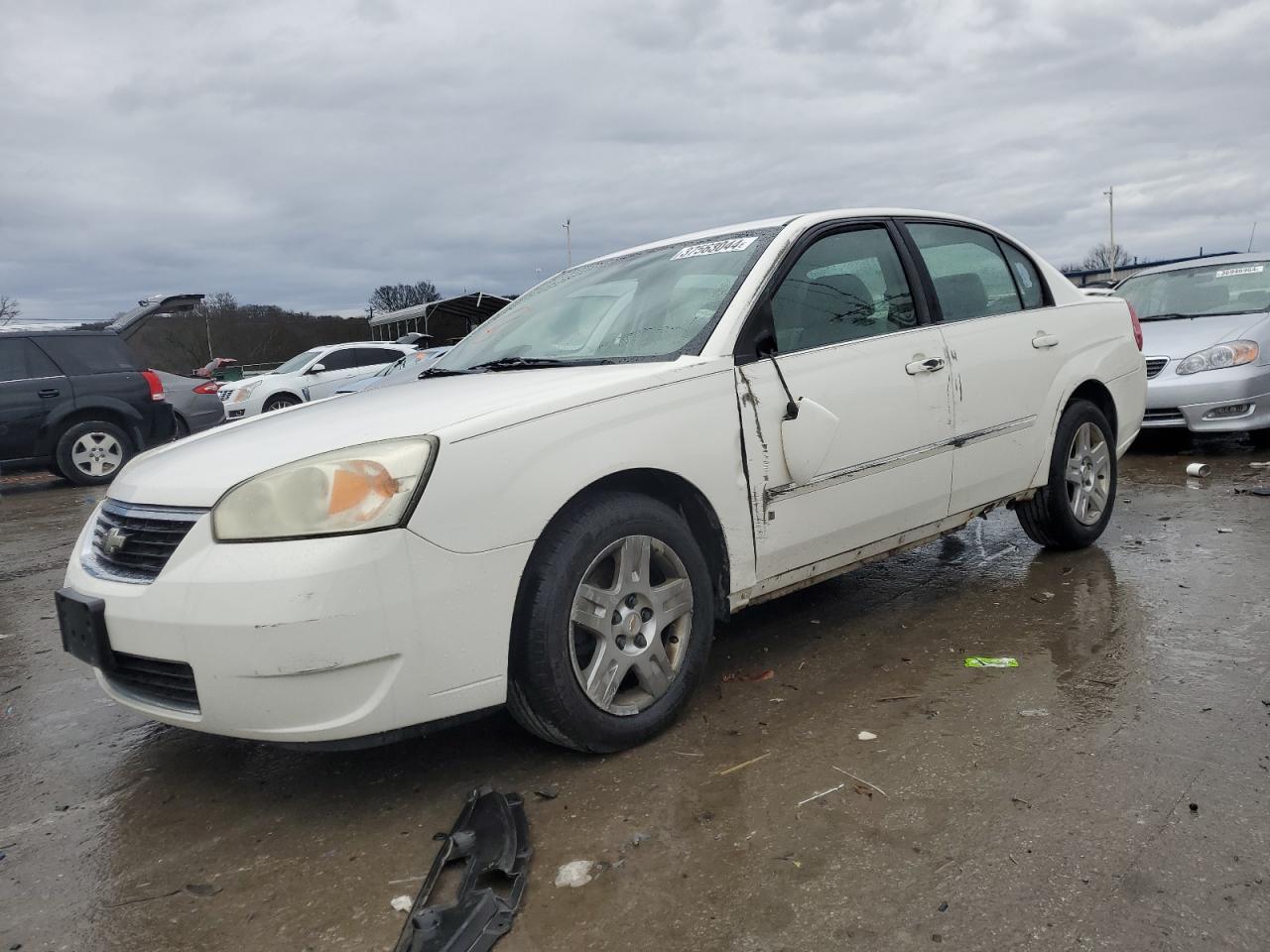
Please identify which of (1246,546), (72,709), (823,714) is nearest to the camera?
(823,714)

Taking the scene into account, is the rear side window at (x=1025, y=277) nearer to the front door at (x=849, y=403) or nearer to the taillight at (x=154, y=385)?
the front door at (x=849, y=403)

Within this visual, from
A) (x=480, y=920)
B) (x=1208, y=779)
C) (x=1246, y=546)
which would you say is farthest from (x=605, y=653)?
(x=1246, y=546)

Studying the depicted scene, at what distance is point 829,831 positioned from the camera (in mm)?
2490

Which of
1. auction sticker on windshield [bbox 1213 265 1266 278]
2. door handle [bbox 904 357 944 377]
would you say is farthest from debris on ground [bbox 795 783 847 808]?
auction sticker on windshield [bbox 1213 265 1266 278]

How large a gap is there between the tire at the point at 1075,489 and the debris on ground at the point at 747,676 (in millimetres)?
1879

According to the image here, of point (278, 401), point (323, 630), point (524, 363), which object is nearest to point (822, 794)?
point (323, 630)

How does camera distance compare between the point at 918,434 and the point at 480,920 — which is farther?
the point at 918,434

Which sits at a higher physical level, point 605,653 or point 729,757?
point 605,653

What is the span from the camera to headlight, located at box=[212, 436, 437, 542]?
2.50 meters

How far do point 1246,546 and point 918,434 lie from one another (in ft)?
7.65

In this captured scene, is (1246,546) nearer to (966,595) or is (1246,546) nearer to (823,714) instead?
(966,595)

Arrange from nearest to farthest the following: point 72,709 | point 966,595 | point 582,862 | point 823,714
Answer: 1. point 582,862
2. point 823,714
3. point 72,709
4. point 966,595

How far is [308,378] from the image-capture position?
17.7 metres

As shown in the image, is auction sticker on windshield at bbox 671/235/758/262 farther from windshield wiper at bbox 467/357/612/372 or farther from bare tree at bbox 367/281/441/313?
bare tree at bbox 367/281/441/313
